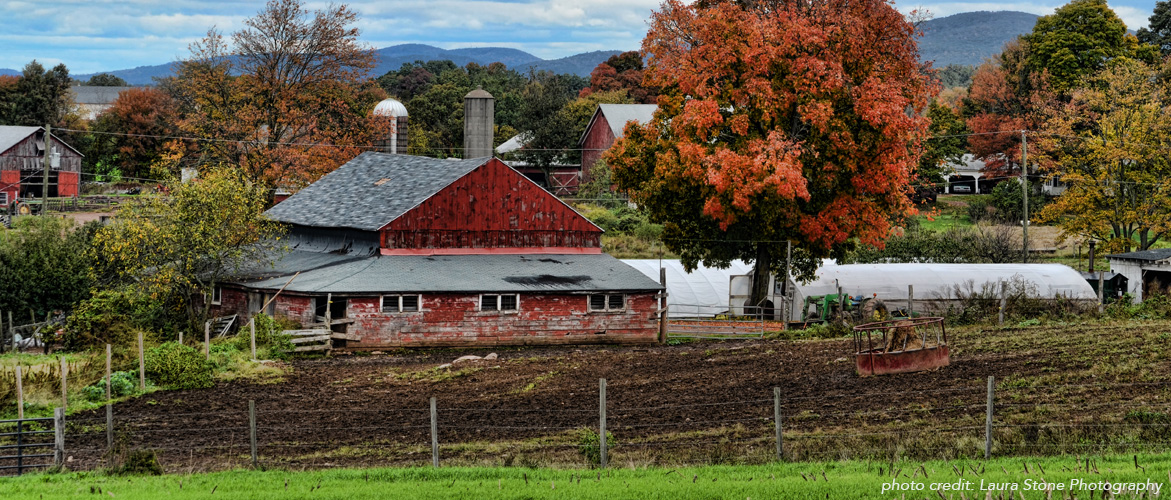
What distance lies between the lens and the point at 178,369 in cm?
2658

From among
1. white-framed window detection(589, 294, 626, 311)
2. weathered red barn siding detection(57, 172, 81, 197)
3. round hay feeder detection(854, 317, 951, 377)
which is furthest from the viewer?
weathered red barn siding detection(57, 172, 81, 197)

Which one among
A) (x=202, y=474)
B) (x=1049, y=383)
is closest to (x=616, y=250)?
(x=1049, y=383)

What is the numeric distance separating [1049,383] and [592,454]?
31.1 ft

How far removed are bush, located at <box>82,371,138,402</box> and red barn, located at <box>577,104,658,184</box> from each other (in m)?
56.0

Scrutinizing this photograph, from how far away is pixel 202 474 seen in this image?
54.6 ft

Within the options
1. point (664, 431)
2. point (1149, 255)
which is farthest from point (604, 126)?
point (664, 431)

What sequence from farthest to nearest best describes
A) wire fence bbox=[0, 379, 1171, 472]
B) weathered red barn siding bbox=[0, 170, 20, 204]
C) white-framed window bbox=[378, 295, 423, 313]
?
1. weathered red barn siding bbox=[0, 170, 20, 204]
2. white-framed window bbox=[378, 295, 423, 313]
3. wire fence bbox=[0, 379, 1171, 472]

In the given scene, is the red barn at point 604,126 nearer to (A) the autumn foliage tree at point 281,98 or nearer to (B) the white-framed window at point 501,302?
(A) the autumn foliage tree at point 281,98

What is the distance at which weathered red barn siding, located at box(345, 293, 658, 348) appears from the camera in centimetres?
3488

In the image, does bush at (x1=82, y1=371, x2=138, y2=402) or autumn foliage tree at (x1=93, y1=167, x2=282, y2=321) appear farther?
autumn foliage tree at (x1=93, y1=167, x2=282, y2=321)

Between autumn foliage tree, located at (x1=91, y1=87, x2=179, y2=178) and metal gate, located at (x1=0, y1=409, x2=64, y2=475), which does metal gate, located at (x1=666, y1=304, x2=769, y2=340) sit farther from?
autumn foliage tree, located at (x1=91, y1=87, x2=179, y2=178)

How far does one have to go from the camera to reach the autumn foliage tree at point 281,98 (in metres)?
55.2

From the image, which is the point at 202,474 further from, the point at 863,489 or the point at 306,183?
the point at 306,183

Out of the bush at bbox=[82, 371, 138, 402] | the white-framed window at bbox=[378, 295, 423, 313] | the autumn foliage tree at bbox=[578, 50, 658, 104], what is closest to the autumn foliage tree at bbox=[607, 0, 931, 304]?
the white-framed window at bbox=[378, 295, 423, 313]
